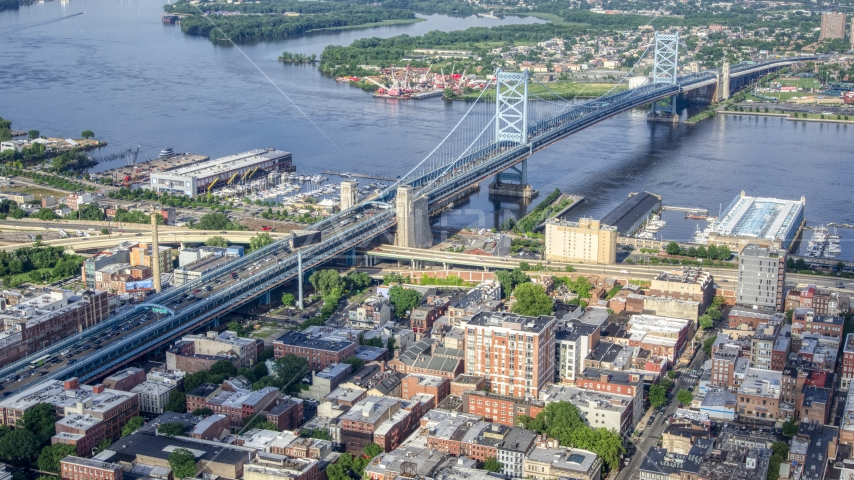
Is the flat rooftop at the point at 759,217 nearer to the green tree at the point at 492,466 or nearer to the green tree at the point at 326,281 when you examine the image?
the green tree at the point at 326,281

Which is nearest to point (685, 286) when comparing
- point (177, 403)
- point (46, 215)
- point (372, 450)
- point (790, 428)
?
point (790, 428)

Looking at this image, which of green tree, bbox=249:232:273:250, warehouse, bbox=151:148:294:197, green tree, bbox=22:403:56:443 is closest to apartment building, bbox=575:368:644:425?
green tree, bbox=22:403:56:443

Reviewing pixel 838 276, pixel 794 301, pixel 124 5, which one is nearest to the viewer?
pixel 794 301

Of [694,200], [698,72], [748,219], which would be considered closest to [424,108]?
[698,72]

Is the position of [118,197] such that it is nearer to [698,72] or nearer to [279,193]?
[279,193]

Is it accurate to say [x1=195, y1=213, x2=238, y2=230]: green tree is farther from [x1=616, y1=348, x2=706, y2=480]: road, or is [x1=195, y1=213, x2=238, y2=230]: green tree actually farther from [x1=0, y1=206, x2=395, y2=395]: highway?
[x1=616, y1=348, x2=706, y2=480]: road

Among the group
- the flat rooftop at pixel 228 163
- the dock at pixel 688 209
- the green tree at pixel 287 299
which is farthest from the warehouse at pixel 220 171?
the dock at pixel 688 209

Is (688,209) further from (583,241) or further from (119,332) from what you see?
(119,332)
